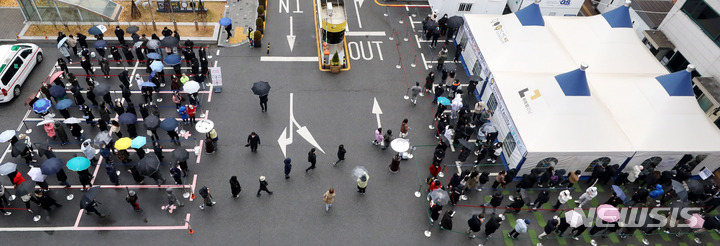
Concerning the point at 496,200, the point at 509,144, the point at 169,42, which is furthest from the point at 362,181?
the point at 169,42

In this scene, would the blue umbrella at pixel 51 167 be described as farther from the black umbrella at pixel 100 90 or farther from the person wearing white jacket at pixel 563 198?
the person wearing white jacket at pixel 563 198

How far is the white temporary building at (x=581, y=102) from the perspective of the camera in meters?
19.2

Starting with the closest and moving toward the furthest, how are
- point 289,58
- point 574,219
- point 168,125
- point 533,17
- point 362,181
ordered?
point 574,219 → point 362,181 → point 168,125 → point 533,17 → point 289,58

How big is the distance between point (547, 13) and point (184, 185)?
85.0 feet

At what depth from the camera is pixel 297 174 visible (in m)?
19.8

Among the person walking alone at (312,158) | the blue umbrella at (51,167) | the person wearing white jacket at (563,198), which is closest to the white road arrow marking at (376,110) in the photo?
the person walking alone at (312,158)

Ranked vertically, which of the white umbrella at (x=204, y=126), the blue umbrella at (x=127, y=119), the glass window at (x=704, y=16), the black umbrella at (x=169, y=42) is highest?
the glass window at (x=704, y=16)

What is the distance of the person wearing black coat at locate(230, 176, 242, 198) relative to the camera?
17.4 metres

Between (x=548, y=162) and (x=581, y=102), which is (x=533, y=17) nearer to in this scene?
(x=581, y=102)

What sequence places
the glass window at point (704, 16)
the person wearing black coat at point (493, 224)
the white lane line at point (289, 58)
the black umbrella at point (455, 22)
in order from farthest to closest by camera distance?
the black umbrella at point (455, 22)
the white lane line at point (289, 58)
the glass window at point (704, 16)
the person wearing black coat at point (493, 224)

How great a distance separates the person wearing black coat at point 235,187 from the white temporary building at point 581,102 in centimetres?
1234

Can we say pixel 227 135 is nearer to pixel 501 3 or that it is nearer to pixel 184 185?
pixel 184 185

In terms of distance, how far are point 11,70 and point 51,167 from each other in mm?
9292

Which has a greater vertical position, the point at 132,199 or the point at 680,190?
the point at 680,190
